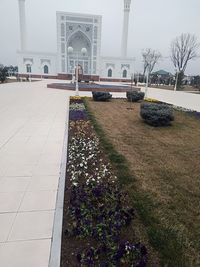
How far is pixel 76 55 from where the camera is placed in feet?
154

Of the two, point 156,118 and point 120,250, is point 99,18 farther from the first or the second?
point 120,250

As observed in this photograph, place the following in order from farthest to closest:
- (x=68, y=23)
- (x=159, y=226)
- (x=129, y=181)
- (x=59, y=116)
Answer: (x=68, y=23), (x=59, y=116), (x=129, y=181), (x=159, y=226)

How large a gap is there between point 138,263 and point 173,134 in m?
5.30

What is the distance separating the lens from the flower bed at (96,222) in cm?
205

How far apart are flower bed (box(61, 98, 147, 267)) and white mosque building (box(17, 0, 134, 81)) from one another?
43.2 meters

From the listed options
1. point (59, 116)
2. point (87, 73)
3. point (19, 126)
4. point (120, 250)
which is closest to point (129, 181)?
point (120, 250)

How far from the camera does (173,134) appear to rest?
6750 mm

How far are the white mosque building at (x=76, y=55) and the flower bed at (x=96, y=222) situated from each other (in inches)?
1699

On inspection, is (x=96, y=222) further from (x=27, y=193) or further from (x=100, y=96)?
(x=100, y=96)

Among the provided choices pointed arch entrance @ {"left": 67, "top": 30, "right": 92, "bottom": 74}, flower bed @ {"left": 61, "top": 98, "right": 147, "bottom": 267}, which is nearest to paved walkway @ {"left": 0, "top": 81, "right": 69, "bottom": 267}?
flower bed @ {"left": 61, "top": 98, "right": 147, "bottom": 267}

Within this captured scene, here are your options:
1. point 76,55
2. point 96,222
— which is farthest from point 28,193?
point 76,55

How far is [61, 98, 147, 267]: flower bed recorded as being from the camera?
2.05 meters

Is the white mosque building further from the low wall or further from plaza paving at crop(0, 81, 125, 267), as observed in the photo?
plaza paving at crop(0, 81, 125, 267)

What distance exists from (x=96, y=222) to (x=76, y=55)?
4805cm
